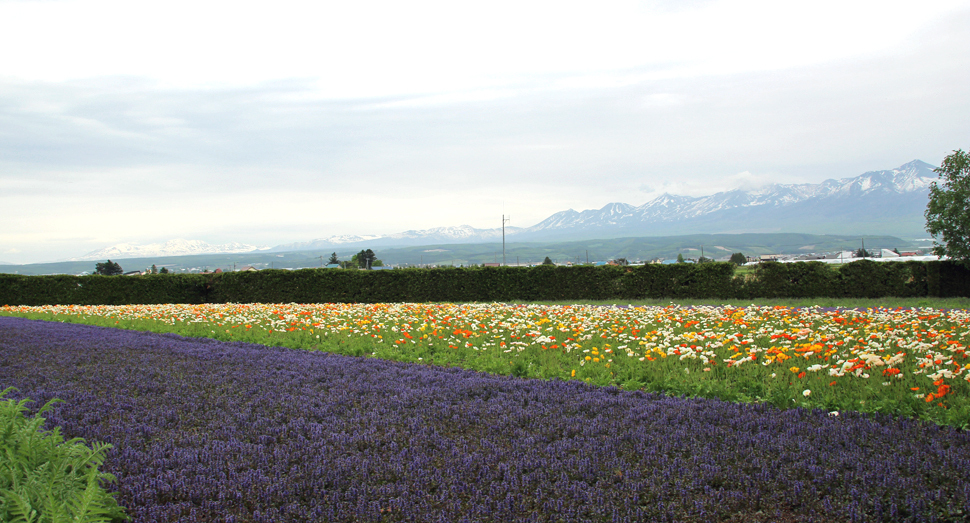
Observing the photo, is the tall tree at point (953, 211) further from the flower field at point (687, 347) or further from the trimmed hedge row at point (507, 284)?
the flower field at point (687, 347)

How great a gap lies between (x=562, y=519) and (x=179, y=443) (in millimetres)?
3409

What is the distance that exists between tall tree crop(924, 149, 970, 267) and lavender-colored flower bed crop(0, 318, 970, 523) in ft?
65.2

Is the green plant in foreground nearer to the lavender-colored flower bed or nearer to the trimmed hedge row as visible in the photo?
the lavender-colored flower bed

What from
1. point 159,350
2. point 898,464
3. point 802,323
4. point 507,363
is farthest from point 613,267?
point 898,464

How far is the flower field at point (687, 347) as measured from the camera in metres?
5.58

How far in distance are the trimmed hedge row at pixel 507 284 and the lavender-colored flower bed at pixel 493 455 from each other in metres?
15.6

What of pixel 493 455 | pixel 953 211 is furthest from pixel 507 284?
pixel 493 455

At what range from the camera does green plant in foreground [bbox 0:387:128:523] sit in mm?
2543

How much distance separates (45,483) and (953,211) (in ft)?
84.2

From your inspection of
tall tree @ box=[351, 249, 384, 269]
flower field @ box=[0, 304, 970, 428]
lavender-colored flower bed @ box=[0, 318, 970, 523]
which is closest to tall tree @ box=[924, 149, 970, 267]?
flower field @ box=[0, 304, 970, 428]

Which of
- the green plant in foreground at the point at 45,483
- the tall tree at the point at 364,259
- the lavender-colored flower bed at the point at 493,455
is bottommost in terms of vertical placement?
the lavender-colored flower bed at the point at 493,455

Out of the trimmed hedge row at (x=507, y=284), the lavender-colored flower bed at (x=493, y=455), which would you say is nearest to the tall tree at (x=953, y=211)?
the trimmed hedge row at (x=507, y=284)

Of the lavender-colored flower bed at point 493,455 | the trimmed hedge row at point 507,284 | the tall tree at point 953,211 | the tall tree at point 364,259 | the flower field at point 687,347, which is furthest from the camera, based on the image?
the tall tree at point 364,259

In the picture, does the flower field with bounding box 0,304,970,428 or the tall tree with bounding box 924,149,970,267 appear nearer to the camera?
the flower field with bounding box 0,304,970,428
